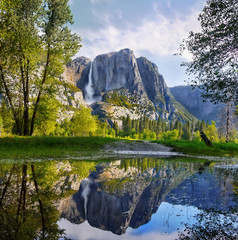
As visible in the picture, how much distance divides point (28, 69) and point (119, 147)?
14.8m

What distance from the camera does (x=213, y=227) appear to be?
118 inches

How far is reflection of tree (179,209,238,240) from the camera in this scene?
8.84 feet

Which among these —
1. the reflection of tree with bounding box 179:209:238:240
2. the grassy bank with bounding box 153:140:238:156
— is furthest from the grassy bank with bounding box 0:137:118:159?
the reflection of tree with bounding box 179:209:238:240

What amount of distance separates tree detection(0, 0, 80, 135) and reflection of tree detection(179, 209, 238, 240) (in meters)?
22.4

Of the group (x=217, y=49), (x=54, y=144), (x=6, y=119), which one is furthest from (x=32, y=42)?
(x=6, y=119)

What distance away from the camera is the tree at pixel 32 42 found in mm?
19609

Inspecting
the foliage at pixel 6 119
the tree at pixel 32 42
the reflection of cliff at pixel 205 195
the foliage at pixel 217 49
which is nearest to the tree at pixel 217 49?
the foliage at pixel 217 49

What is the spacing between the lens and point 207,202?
4262 mm

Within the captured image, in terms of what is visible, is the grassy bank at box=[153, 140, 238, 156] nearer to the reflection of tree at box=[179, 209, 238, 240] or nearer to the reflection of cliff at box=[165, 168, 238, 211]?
the reflection of cliff at box=[165, 168, 238, 211]

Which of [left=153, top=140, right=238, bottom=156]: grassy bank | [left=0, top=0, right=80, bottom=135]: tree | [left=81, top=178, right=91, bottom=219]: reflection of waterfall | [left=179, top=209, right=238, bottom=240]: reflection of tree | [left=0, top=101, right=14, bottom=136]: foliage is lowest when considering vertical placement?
[left=153, top=140, right=238, bottom=156]: grassy bank

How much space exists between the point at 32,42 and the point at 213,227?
23.3m

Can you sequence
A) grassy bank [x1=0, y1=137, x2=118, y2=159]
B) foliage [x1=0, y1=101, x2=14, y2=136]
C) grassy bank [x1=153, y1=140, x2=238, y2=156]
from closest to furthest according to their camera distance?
grassy bank [x1=0, y1=137, x2=118, y2=159] < grassy bank [x1=153, y1=140, x2=238, y2=156] < foliage [x1=0, y1=101, x2=14, y2=136]

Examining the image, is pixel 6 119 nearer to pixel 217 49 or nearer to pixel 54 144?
pixel 54 144

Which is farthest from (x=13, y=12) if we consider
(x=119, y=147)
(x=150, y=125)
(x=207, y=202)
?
(x=150, y=125)
